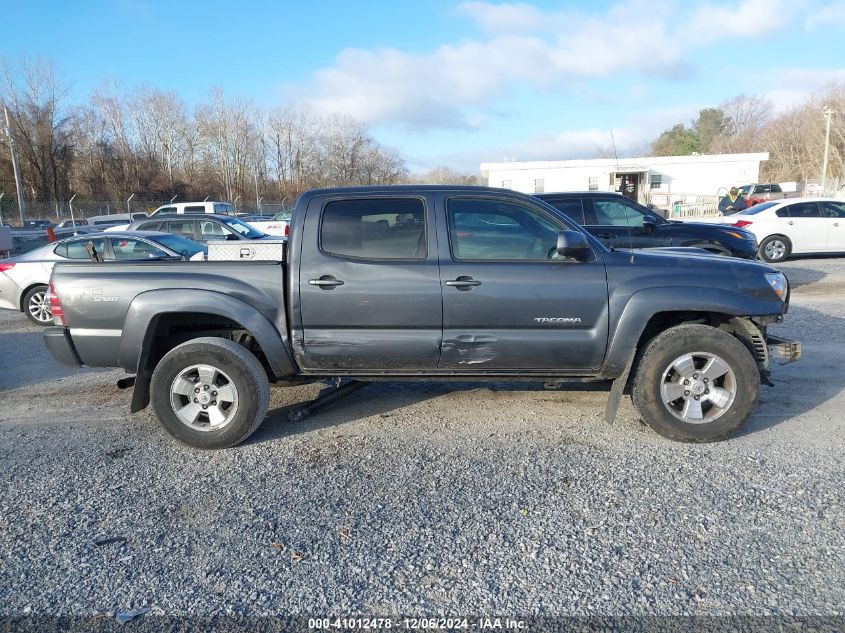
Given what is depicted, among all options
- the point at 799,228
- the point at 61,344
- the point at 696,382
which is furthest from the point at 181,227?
the point at 799,228

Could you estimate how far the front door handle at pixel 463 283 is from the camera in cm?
414

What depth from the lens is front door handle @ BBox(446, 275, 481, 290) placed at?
4.14m

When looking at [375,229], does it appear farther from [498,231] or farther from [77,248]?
[77,248]

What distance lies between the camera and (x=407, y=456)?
4.09 meters

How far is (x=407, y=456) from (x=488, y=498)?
0.81 metres

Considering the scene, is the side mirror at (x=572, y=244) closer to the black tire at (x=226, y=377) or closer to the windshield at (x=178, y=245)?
the black tire at (x=226, y=377)

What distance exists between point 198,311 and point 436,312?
5.84ft

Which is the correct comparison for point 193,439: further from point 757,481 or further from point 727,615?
point 757,481

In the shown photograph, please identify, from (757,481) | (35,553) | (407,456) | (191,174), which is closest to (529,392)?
(407,456)

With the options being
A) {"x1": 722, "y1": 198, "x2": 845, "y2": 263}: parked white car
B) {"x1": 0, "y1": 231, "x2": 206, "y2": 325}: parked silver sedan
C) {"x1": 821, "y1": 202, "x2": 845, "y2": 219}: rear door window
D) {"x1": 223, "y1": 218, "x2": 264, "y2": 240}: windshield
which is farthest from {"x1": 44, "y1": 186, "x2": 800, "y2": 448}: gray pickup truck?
{"x1": 821, "y1": 202, "x2": 845, "y2": 219}: rear door window

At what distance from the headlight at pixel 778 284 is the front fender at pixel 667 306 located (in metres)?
0.15

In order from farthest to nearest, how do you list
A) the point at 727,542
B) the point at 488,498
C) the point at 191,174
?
1. the point at 191,174
2. the point at 488,498
3. the point at 727,542

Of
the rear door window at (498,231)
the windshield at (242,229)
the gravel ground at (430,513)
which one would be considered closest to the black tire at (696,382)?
the gravel ground at (430,513)

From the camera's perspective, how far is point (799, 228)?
13680 millimetres
